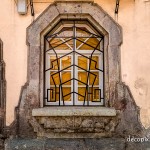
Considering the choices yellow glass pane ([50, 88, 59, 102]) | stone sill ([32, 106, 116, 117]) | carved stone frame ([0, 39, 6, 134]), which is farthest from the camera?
yellow glass pane ([50, 88, 59, 102])

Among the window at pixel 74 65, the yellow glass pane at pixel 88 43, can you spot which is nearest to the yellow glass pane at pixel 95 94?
the window at pixel 74 65

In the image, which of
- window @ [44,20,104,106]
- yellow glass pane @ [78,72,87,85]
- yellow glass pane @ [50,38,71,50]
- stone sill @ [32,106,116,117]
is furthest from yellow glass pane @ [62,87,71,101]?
yellow glass pane @ [50,38,71,50]

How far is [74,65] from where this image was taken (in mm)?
5777

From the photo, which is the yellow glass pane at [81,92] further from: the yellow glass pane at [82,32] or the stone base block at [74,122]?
the yellow glass pane at [82,32]

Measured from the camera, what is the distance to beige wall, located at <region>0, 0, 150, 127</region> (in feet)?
18.1

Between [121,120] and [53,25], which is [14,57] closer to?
[53,25]

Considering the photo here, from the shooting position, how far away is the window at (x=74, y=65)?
577 centimetres

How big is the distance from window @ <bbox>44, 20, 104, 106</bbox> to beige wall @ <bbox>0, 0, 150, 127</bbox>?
1.46 feet

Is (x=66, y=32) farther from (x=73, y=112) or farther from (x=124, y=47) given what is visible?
(x=73, y=112)

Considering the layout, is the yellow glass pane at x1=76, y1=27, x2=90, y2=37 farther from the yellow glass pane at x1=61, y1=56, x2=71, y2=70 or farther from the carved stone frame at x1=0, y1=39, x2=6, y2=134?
the carved stone frame at x1=0, y1=39, x2=6, y2=134

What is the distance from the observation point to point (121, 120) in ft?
17.9

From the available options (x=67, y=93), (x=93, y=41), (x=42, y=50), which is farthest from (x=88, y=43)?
(x=67, y=93)

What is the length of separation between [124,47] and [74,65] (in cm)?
93

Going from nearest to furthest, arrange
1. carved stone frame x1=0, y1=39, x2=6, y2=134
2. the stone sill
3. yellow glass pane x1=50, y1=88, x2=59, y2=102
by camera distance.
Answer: the stone sill → carved stone frame x1=0, y1=39, x2=6, y2=134 → yellow glass pane x1=50, y1=88, x2=59, y2=102
